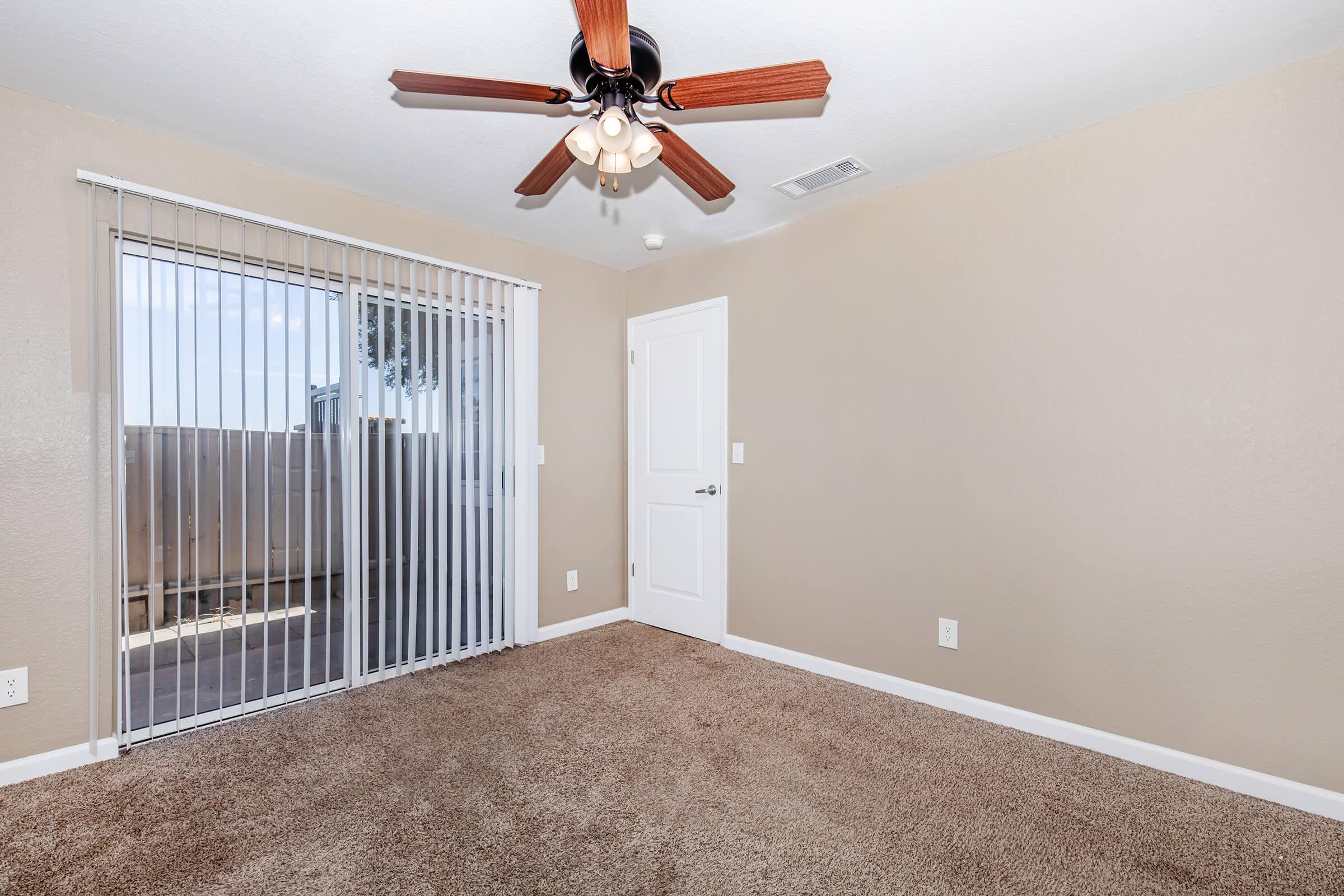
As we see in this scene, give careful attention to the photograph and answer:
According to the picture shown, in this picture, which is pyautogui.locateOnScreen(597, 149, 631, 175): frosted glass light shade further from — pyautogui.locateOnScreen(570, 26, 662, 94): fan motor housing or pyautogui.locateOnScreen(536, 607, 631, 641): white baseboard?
pyautogui.locateOnScreen(536, 607, 631, 641): white baseboard

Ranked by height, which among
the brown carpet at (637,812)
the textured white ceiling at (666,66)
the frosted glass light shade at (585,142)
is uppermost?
the textured white ceiling at (666,66)

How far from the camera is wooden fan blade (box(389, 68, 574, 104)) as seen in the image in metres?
1.62

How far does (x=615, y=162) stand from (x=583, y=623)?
307 centimetres

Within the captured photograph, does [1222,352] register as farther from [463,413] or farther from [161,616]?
[161,616]

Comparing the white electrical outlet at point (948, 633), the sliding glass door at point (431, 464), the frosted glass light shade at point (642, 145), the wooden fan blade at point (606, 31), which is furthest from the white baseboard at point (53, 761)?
the white electrical outlet at point (948, 633)

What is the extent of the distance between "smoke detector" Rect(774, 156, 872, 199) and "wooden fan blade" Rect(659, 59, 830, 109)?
1199 mm

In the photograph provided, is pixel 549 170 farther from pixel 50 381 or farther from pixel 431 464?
pixel 50 381

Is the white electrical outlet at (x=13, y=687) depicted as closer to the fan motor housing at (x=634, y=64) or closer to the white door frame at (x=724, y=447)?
the fan motor housing at (x=634, y=64)

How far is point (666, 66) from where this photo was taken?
215cm

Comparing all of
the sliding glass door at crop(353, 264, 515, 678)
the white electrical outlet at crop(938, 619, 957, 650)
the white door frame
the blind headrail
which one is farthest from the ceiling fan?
the white electrical outlet at crop(938, 619, 957, 650)

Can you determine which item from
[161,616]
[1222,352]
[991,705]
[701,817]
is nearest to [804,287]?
[1222,352]

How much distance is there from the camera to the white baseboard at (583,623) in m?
3.93

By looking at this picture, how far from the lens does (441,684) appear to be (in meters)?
3.16

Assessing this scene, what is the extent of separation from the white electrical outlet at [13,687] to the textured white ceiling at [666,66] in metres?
2.09
